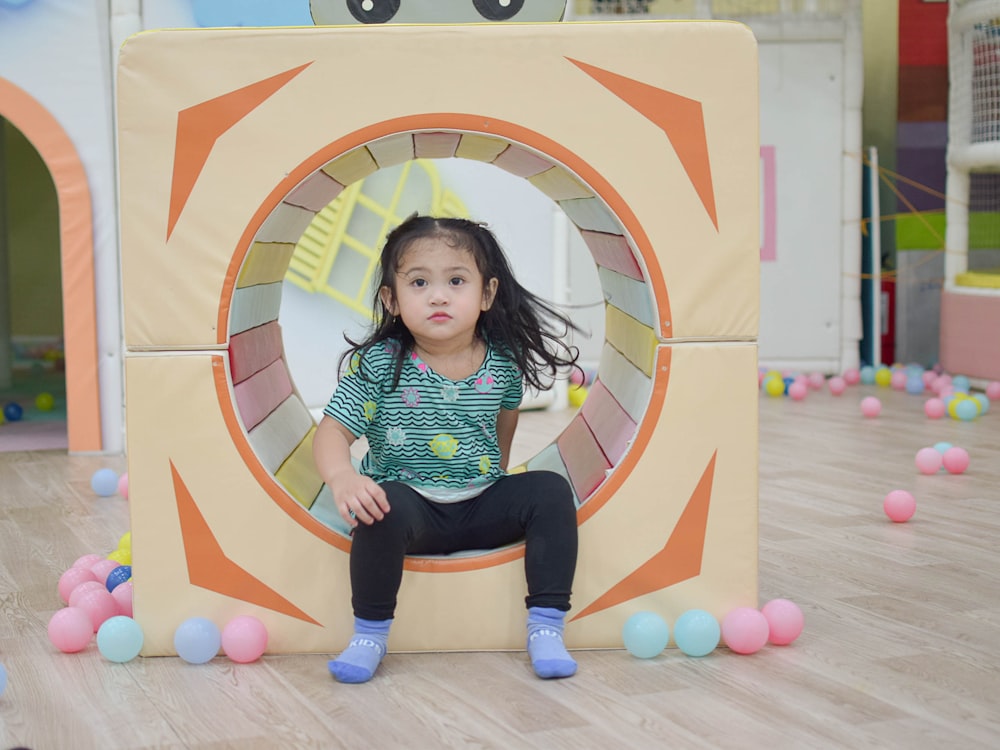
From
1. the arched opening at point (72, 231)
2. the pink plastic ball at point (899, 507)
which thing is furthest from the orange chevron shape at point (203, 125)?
the arched opening at point (72, 231)

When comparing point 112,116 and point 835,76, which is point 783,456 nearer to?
point 112,116

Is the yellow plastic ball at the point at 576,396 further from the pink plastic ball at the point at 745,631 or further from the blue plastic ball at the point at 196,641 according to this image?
the blue plastic ball at the point at 196,641

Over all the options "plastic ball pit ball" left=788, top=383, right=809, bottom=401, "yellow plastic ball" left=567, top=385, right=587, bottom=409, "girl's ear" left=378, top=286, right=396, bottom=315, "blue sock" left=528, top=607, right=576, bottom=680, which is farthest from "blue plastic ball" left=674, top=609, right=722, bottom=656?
"plastic ball pit ball" left=788, top=383, right=809, bottom=401

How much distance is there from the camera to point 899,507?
8.77 feet

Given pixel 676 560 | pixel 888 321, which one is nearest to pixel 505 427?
pixel 676 560

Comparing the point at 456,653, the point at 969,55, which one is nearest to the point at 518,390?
the point at 456,653

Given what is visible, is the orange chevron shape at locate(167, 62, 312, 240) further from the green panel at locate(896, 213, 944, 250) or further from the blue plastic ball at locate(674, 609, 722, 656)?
the green panel at locate(896, 213, 944, 250)

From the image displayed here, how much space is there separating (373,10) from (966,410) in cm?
309

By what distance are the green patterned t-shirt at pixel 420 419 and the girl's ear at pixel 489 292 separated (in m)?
0.12

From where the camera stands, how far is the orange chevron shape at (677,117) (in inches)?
69.7

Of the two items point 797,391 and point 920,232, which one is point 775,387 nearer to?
point 797,391

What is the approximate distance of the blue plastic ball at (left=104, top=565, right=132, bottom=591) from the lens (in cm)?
207

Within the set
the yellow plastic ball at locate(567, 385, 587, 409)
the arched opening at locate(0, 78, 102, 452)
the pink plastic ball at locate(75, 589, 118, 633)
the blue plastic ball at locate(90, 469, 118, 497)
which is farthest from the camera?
the yellow plastic ball at locate(567, 385, 587, 409)

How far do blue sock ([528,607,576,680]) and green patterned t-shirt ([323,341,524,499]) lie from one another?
24 cm
